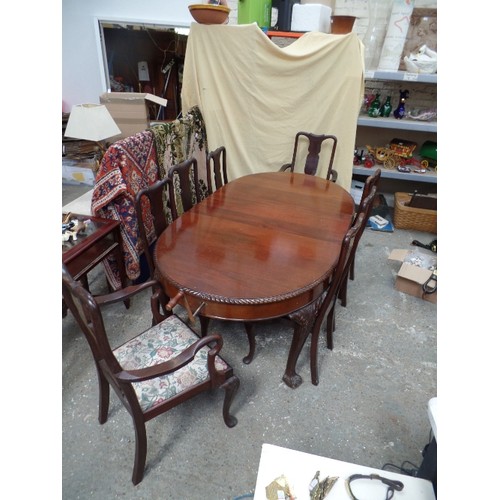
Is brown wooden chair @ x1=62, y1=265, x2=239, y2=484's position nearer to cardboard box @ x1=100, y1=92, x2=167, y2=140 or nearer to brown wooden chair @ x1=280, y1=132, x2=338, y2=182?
brown wooden chair @ x1=280, y1=132, x2=338, y2=182

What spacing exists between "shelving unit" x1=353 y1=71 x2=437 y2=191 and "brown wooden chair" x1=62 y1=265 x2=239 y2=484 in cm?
253

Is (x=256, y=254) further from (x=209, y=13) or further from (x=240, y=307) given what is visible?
(x=209, y=13)

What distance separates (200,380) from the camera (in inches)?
49.2

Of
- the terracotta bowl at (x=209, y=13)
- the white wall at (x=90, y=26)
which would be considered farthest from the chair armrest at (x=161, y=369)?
the white wall at (x=90, y=26)

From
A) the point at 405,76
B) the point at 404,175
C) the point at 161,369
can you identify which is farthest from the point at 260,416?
the point at 405,76

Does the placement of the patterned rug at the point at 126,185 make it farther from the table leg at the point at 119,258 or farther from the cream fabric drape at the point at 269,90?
the cream fabric drape at the point at 269,90

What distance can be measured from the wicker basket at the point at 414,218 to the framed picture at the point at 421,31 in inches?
54.1

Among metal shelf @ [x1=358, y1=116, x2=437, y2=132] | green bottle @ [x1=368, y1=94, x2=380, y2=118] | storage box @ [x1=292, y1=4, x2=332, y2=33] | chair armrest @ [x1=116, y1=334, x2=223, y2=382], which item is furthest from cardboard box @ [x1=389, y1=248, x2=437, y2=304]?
storage box @ [x1=292, y1=4, x2=332, y2=33]

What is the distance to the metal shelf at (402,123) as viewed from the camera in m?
2.91

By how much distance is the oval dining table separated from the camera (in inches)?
47.8

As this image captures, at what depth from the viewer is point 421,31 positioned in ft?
9.81

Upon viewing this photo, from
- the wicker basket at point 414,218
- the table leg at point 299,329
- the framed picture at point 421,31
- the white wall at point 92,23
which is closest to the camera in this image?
the table leg at point 299,329

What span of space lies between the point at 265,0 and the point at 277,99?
0.88 metres
